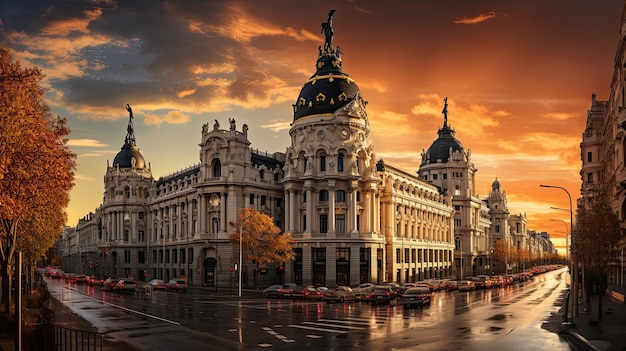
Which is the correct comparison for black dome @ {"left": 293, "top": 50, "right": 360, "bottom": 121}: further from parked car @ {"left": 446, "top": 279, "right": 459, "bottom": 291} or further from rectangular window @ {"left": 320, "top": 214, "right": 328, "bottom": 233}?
parked car @ {"left": 446, "top": 279, "right": 459, "bottom": 291}

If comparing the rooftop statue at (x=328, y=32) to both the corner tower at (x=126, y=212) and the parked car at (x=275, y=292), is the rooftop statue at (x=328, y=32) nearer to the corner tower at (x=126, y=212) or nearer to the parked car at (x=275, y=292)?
the parked car at (x=275, y=292)

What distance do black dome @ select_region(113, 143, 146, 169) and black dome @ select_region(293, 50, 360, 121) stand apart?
5423cm

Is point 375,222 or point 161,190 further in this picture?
point 161,190

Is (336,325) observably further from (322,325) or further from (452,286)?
(452,286)

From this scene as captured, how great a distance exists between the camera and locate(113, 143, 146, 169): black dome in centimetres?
13138

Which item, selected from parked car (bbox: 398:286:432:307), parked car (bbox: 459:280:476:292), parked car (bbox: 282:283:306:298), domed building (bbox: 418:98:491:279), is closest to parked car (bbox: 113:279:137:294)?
parked car (bbox: 282:283:306:298)

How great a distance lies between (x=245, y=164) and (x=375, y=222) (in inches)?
862

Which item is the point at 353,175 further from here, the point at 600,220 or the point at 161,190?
the point at 161,190

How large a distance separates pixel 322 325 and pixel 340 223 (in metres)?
48.7

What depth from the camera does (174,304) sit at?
54.1 m

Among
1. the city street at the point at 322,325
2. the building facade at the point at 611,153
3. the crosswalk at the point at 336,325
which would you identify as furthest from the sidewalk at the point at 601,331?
the crosswalk at the point at 336,325

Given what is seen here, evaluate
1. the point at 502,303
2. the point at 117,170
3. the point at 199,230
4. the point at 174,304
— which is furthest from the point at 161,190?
the point at 502,303

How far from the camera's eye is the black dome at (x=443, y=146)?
473 feet

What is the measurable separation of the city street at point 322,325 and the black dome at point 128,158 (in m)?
79.8
